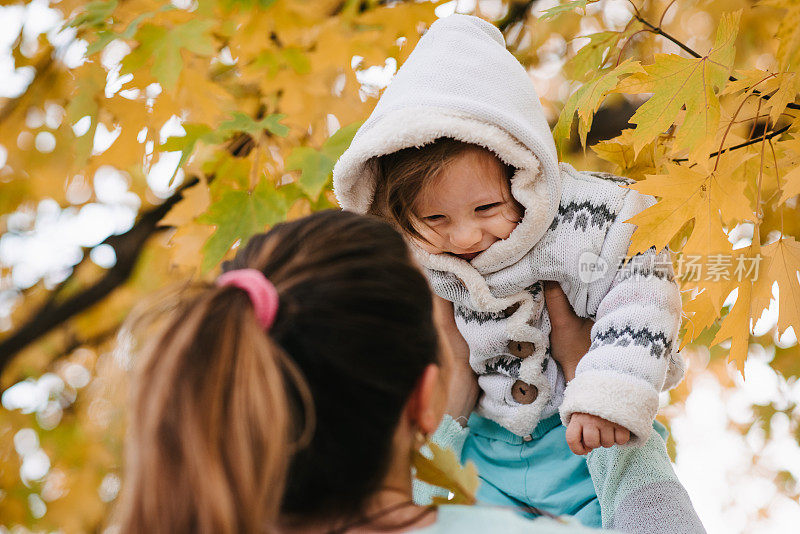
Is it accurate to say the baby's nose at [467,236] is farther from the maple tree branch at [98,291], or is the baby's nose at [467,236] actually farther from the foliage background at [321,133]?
the maple tree branch at [98,291]

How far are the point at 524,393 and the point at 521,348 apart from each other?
0.26 ft

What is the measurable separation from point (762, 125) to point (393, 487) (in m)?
1.13

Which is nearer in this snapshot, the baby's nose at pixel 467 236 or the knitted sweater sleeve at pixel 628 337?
the knitted sweater sleeve at pixel 628 337

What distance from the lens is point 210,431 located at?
64cm

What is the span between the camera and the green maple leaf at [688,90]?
996mm

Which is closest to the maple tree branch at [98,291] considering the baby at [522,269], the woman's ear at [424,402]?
the baby at [522,269]

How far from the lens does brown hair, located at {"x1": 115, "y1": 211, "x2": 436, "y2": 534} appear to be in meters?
0.64

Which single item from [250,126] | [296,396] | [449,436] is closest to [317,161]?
[250,126]

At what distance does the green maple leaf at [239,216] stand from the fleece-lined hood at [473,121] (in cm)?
22

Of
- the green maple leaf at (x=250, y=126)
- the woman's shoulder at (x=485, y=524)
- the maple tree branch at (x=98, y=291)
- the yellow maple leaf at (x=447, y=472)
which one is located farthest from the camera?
the maple tree branch at (x=98, y=291)

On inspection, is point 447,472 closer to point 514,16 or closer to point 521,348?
point 521,348

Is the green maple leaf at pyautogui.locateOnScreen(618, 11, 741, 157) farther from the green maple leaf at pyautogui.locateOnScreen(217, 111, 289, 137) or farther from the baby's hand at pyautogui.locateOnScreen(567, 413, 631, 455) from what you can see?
the green maple leaf at pyautogui.locateOnScreen(217, 111, 289, 137)

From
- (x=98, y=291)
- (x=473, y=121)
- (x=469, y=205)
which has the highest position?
(x=473, y=121)

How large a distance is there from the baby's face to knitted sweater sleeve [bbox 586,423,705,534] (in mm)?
376
